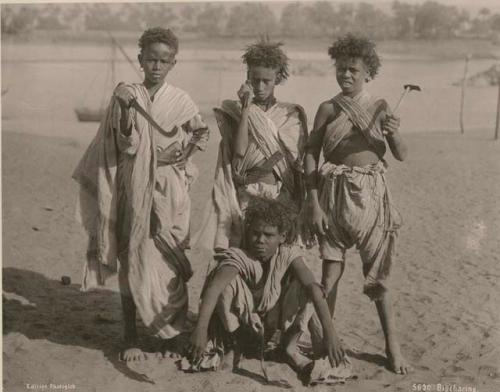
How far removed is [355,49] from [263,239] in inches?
41.8

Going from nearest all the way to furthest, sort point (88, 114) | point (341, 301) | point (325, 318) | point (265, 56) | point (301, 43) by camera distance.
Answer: point (325, 318) < point (265, 56) < point (341, 301) < point (301, 43) < point (88, 114)

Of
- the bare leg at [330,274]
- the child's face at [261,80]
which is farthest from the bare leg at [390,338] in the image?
the child's face at [261,80]

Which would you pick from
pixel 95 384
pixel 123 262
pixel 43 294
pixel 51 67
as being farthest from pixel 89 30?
pixel 95 384

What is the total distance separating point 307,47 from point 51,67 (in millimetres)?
3290

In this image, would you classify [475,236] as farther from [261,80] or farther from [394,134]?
[261,80]

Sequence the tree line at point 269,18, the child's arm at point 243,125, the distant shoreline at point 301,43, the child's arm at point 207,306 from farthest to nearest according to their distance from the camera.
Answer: the distant shoreline at point 301,43, the tree line at point 269,18, the child's arm at point 243,125, the child's arm at point 207,306

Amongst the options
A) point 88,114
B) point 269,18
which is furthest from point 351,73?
point 88,114

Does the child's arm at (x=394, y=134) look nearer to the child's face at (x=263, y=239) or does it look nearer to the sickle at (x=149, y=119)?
the child's face at (x=263, y=239)

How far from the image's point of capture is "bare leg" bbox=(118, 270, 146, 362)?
3.58 metres

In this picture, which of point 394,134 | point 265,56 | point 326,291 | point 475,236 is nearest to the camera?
point 394,134

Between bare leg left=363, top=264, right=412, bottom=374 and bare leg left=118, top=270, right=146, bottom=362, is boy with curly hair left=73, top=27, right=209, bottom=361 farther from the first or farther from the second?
bare leg left=363, top=264, right=412, bottom=374

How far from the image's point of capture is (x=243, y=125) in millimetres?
3393

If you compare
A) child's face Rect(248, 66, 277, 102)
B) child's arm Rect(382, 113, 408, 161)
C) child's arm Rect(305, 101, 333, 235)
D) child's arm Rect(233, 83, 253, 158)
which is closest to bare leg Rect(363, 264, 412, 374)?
child's arm Rect(305, 101, 333, 235)

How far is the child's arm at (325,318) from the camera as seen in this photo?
3.08 metres
